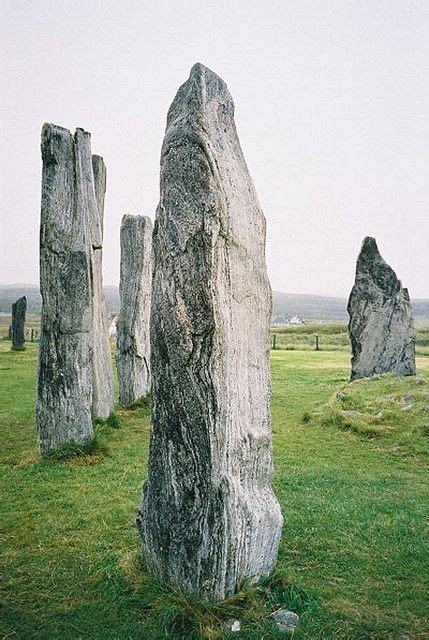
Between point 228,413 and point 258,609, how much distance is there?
1.57 meters

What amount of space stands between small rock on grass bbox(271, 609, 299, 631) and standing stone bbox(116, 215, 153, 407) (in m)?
9.96

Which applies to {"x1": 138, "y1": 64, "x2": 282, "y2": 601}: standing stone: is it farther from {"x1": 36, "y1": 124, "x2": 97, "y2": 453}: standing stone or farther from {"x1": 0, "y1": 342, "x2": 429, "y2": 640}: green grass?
{"x1": 36, "y1": 124, "x2": 97, "y2": 453}: standing stone

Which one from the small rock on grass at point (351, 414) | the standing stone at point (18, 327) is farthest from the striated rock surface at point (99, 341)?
the standing stone at point (18, 327)

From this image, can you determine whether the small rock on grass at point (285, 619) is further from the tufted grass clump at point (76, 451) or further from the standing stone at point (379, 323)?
the standing stone at point (379, 323)

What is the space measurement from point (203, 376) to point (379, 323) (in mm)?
12433

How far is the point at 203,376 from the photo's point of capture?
15.1 ft

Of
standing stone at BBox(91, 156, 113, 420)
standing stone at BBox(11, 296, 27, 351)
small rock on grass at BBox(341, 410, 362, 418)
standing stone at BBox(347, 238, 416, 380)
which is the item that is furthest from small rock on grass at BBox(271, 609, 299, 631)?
standing stone at BBox(11, 296, 27, 351)

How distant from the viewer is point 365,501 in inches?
302

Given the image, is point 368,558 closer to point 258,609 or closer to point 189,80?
point 258,609

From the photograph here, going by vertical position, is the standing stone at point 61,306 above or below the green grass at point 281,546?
above

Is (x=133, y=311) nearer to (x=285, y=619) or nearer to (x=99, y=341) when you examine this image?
(x=99, y=341)

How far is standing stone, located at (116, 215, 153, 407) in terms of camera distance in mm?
14344

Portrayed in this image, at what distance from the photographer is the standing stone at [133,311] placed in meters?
14.3

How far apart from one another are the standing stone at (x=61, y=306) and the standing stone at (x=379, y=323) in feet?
30.2
